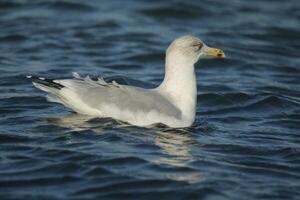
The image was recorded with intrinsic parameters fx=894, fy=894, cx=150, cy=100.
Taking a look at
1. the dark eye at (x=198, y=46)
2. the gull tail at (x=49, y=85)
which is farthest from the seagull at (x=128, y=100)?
the dark eye at (x=198, y=46)

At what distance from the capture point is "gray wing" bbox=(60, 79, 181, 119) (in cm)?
1060

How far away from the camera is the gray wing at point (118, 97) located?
1060cm

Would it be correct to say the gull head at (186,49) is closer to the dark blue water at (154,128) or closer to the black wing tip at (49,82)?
the dark blue water at (154,128)

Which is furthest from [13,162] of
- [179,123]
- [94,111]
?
[179,123]

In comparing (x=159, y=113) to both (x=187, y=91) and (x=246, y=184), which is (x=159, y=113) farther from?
(x=246, y=184)

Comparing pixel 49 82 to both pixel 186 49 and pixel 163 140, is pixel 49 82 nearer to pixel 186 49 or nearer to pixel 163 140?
pixel 163 140

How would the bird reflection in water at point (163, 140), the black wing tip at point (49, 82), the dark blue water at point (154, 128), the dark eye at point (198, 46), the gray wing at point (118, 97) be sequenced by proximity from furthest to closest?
1. the dark eye at point (198, 46)
2. the black wing tip at point (49, 82)
3. the gray wing at point (118, 97)
4. the bird reflection in water at point (163, 140)
5. the dark blue water at point (154, 128)

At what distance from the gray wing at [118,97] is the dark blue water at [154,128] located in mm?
264

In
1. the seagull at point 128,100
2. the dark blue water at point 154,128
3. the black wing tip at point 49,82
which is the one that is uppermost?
the black wing tip at point 49,82

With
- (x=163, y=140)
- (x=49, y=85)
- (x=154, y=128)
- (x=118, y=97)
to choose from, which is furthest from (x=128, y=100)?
(x=49, y=85)

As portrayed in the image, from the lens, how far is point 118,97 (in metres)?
10.6

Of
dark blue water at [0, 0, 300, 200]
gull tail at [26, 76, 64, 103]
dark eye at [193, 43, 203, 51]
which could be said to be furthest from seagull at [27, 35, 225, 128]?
dark eye at [193, 43, 203, 51]

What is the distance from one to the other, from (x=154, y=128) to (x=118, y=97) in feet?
1.90

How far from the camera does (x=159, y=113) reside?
34.8ft
